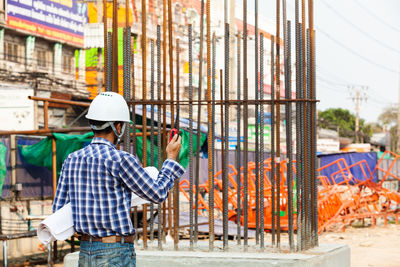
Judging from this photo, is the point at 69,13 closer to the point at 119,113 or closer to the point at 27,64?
the point at 27,64

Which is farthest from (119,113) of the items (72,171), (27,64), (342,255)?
(27,64)

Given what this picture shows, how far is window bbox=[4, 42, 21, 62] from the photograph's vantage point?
27.3m

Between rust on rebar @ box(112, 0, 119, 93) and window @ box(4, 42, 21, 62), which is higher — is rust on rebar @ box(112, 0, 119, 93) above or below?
below

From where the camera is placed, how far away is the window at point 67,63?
3164cm

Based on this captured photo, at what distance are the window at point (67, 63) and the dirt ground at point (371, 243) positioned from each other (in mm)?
21028

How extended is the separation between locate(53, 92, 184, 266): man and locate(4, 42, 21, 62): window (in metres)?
25.4

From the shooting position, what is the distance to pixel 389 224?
49.8ft

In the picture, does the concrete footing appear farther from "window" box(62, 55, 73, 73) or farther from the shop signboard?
"window" box(62, 55, 73, 73)

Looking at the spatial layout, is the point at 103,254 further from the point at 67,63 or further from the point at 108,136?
the point at 67,63

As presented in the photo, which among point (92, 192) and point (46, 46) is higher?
point (46, 46)

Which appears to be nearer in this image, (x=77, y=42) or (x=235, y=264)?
(x=235, y=264)

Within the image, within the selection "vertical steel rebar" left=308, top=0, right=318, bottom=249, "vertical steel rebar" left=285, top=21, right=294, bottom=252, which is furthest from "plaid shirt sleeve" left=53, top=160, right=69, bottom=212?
"vertical steel rebar" left=308, top=0, right=318, bottom=249

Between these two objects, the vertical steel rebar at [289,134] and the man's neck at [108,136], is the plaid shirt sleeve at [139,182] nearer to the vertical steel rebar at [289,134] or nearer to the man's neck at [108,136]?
the man's neck at [108,136]

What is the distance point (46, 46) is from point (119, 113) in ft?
90.9
